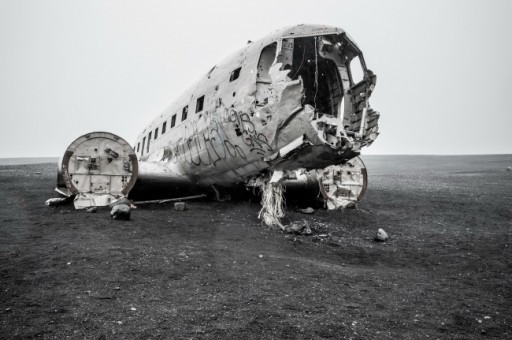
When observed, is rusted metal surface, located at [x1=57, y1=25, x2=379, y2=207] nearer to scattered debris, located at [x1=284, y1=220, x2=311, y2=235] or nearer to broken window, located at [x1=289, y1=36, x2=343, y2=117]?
broken window, located at [x1=289, y1=36, x2=343, y2=117]

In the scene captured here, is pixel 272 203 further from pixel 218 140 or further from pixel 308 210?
pixel 308 210

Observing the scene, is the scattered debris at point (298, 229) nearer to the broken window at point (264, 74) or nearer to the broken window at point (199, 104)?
the broken window at point (264, 74)

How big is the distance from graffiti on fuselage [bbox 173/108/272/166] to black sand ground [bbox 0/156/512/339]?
166cm

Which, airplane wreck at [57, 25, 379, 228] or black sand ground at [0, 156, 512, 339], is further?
airplane wreck at [57, 25, 379, 228]

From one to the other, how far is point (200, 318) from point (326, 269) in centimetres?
260

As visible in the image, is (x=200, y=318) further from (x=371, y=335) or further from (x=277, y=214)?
(x=277, y=214)

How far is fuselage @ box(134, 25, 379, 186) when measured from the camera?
286 inches

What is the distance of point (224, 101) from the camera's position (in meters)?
Answer: 9.05

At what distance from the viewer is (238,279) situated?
4965mm

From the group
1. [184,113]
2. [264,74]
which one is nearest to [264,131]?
[264,74]

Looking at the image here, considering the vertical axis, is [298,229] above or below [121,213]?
below

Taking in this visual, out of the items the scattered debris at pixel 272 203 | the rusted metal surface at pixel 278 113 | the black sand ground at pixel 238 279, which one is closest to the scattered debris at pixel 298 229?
the black sand ground at pixel 238 279

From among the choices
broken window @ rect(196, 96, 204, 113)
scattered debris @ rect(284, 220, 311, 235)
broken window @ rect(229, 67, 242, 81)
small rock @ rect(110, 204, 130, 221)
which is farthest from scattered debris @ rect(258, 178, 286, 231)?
broken window @ rect(196, 96, 204, 113)

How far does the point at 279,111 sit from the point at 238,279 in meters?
3.71
